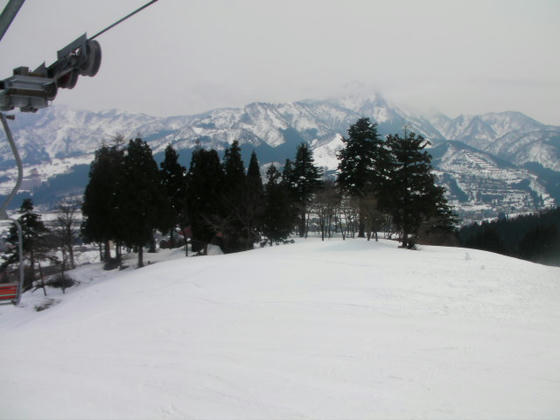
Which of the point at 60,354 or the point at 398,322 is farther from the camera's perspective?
the point at 398,322

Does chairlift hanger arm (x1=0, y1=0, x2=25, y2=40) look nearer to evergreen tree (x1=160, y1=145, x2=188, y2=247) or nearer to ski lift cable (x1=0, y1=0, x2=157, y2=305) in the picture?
ski lift cable (x1=0, y1=0, x2=157, y2=305)

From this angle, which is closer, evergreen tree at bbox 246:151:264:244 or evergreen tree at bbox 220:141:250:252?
evergreen tree at bbox 220:141:250:252

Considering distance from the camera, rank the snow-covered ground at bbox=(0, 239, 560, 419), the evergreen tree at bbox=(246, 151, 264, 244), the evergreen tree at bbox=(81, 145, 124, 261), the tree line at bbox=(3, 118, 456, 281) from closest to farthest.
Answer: the snow-covered ground at bbox=(0, 239, 560, 419)
the tree line at bbox=(3, 118, 456, 281)
the evergreen tree at bbox=(246, 151, 264, 244)
the evergreen tree at bbox=(81, 145, 124, 261)

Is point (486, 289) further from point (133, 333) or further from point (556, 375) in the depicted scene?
point (133, 333)

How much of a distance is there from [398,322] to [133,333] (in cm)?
794

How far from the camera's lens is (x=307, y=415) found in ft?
18.1

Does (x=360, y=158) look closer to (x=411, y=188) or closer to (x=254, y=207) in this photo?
(x=411, y=188)

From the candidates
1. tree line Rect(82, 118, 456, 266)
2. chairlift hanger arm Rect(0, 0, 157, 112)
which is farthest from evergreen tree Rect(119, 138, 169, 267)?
chairlift hanger arm Rect(0, 0, 157, 112)

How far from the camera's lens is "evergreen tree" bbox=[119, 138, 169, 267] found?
31.5m

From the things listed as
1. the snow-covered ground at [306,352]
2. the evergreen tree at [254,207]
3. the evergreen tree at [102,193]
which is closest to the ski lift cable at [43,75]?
the snow-covered ground at [306,352]

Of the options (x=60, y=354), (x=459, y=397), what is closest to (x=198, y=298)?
(x=60, y=354)

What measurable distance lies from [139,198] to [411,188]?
23229 millimetres

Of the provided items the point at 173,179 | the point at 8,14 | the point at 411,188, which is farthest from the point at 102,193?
the point at 8,14

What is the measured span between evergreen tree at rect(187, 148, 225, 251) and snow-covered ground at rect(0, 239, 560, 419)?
18.9m
